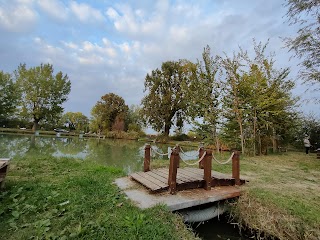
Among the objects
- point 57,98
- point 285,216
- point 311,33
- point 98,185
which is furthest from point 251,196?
point 57,98

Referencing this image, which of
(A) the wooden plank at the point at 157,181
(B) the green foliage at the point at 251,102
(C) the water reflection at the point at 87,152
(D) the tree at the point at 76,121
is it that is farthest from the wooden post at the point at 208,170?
(D) the tree at the point at 76,121

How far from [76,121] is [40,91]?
1391 centimetres

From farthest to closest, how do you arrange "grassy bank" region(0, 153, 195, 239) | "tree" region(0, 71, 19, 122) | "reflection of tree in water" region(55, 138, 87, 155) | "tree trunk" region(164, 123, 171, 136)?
1. "tree trunk" region(164, 123, 171, 136)
2. "tree" region(0, 71, 19, 122)
3. "reflection of tree in water" region(55, 138, 87, 155)
4. "grassy bank" region(0, 153, 195, 239)

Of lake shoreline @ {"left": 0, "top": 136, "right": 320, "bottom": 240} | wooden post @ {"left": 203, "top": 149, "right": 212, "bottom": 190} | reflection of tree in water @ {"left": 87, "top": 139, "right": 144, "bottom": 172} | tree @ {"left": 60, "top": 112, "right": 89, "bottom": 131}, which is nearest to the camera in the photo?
lake shoreline @ {"left": 0, "top": 136, "right": 320, "bottom": 240}

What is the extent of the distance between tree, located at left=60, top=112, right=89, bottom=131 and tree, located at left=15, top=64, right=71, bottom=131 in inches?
387

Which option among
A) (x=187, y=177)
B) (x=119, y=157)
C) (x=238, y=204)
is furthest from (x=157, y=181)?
(x=119, y=157)

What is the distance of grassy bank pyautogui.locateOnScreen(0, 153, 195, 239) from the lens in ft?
8.77

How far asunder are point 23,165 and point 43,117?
95.6 feet

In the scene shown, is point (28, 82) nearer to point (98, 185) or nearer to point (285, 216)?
point (98, 185)

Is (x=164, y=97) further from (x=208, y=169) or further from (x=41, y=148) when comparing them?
(x=208, y=169)

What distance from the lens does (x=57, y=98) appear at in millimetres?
32812

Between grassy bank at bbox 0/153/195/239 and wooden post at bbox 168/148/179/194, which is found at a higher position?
wooden post at bbox 168/148/179/194

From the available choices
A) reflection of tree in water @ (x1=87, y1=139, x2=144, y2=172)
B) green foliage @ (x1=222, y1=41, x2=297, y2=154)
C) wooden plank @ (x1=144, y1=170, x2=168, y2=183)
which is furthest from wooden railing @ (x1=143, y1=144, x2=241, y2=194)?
green foliage @ (x1=222, y1=41, x2=297, y2=154)

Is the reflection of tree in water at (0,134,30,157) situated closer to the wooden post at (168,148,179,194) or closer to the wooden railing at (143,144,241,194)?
the wooden railing at (143,144,241,194)
